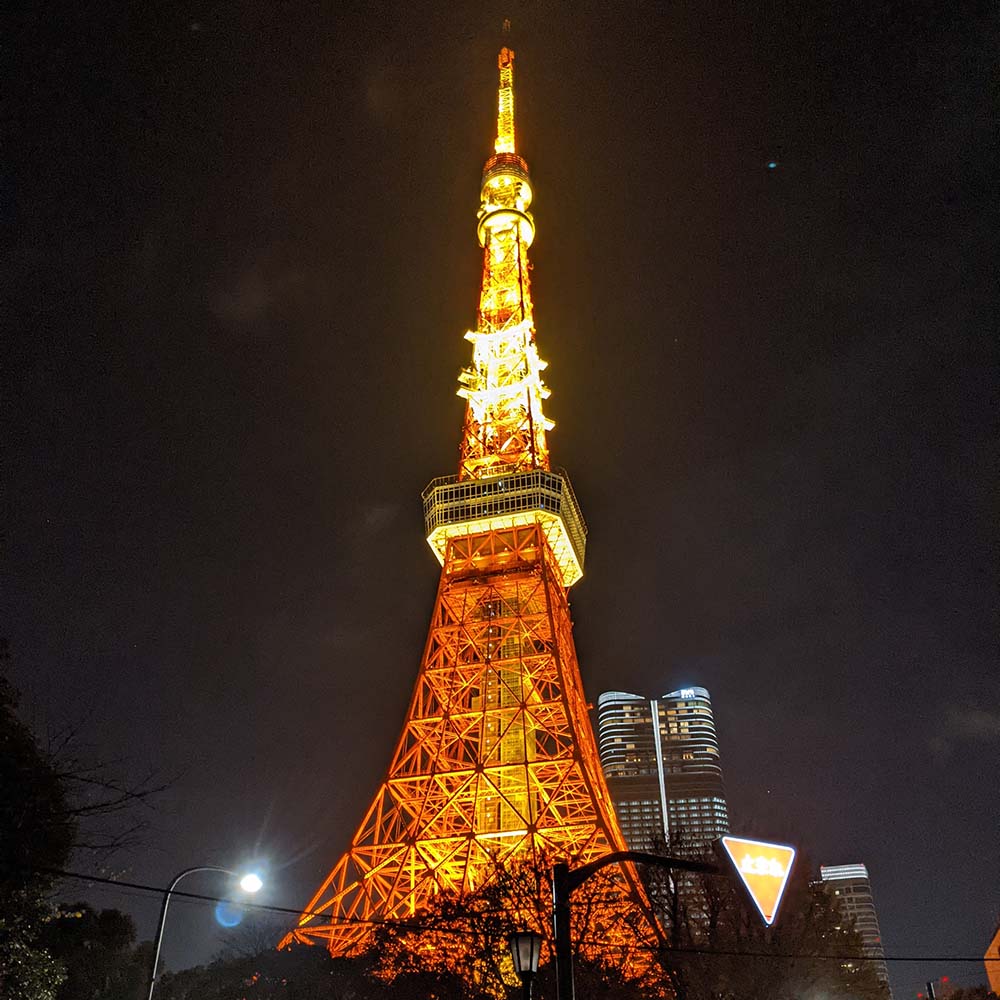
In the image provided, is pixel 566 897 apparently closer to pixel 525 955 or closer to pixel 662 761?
pixel 525 955

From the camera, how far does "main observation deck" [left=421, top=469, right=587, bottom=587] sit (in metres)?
38.1

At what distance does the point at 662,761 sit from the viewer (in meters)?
161

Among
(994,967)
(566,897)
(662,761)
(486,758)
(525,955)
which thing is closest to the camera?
(566,897)

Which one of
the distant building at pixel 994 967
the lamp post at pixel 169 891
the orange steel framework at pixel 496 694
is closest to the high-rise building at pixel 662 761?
the distant building at pixel 994 967

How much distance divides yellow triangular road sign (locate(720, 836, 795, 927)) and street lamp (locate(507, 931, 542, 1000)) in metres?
2.03

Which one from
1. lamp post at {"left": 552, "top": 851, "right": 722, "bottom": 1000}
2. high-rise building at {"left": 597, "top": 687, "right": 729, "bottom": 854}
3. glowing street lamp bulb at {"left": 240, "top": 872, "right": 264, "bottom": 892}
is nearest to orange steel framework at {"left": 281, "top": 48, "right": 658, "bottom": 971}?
glowing street lamp bulb at {"left": 240, "top": 872, "right": 264, "bottom": 892}

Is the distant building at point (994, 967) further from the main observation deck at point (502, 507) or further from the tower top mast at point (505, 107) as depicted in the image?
the tower top mast at point (505, 107)

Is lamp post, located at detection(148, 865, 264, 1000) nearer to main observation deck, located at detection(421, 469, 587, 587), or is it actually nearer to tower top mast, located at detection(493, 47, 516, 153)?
main observation deck, located at detection(421, 469, 587, 587)

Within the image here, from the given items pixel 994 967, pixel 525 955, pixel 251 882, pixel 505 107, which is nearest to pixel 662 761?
pixel 994 967

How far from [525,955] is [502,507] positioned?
30607 mm

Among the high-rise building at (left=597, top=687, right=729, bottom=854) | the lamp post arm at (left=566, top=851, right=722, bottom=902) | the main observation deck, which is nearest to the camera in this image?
the lamp post arm at (left=566, top=851, right=722, bottom=902)

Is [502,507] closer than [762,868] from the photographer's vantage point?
No

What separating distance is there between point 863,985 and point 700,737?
14829cm

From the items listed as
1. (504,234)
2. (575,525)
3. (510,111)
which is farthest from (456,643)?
(510,111)
